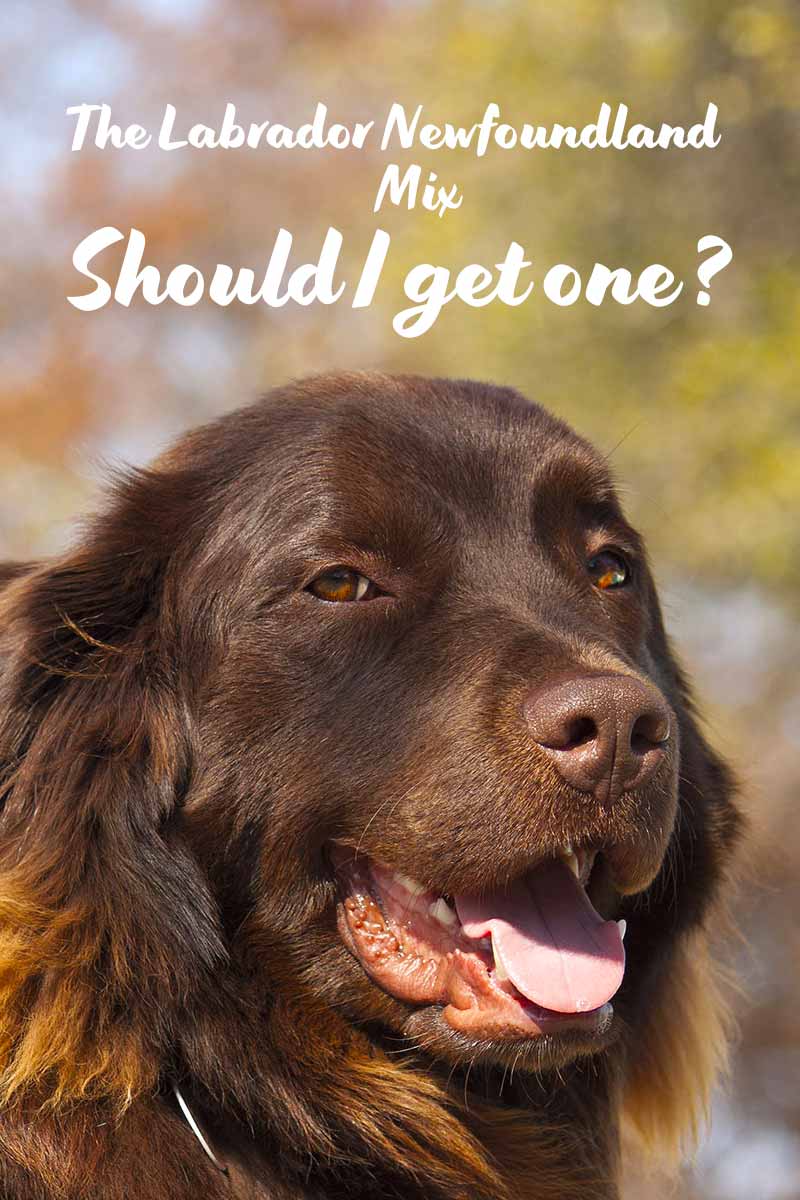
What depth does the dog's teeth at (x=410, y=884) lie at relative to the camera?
3543 mm

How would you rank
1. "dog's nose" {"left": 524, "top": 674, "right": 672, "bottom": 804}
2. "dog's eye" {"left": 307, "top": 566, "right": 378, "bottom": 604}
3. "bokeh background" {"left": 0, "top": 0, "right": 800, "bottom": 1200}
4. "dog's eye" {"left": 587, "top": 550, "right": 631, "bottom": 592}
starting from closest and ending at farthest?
"dog's nose" {"left": 524, "top": 674, "right": 672, "bottom": 804}
"dog's eye" {"left": 307, "top": 566, "right": 378, "bottom": 604}
"dog's eye" {"left": 587, "top": 550, "right": 631, "bottom": 592}
"bokeh background" {"left": 0, "top": 0, "right": 800, "bottom": 1200}

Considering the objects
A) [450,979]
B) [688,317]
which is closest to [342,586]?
[450,979]

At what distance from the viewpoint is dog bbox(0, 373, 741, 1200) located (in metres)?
3.38

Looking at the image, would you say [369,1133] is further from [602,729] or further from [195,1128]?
[602,729]

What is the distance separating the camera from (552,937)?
3525mm

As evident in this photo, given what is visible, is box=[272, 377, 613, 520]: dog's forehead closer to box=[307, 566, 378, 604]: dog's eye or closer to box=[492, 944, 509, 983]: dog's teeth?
box=[307, 566, 378, 604]: dog's eye

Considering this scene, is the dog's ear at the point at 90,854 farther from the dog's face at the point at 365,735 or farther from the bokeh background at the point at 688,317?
the bokeh background at the point at 688,317

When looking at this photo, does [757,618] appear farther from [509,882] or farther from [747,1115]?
[509,882]

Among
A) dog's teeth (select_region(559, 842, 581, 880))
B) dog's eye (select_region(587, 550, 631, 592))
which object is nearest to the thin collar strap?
dog's teeth (select_region(559, 842, 581, 880))

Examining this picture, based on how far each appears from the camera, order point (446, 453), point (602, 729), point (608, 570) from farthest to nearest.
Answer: point (608, 570) < point (446, 453) < point (602, 729)

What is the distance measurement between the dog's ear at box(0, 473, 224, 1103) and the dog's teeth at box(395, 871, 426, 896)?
435 mm

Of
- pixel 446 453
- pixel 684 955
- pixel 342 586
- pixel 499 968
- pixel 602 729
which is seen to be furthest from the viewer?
pixel 684 955

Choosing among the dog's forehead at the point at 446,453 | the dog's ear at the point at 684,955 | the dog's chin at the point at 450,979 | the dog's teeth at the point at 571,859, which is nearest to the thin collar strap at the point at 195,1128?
the dog's chin at the point at 450,979

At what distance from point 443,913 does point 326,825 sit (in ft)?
1.11
